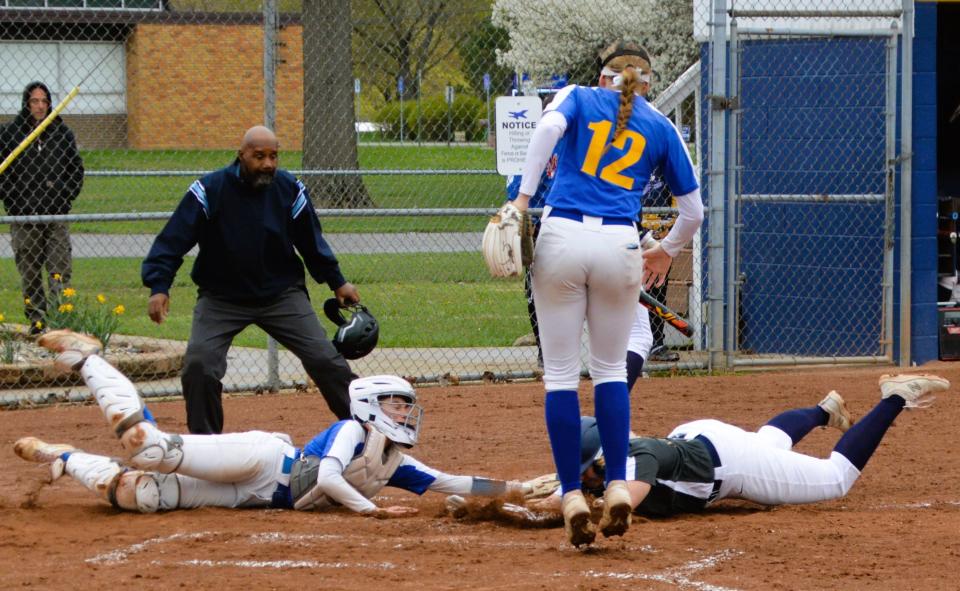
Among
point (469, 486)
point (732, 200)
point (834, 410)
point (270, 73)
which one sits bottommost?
point (469, 486)

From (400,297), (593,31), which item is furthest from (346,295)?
(593,31)

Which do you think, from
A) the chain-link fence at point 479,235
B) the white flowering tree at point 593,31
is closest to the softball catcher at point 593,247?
the chain-link fence at point 479,235

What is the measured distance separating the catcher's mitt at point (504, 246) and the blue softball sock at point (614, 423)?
64cm

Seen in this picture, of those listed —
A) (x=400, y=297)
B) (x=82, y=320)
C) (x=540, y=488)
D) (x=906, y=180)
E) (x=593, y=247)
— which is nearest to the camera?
(x=593, y=247)

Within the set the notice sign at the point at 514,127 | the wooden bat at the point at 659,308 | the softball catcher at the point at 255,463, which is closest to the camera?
the softball catcher at the point at 255,463

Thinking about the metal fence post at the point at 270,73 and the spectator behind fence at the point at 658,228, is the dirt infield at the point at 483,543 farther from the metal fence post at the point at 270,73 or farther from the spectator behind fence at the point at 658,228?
the spectator behind fence at the point at 658,228

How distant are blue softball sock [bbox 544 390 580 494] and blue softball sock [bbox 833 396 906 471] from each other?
1.48 m

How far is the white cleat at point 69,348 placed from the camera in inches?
222

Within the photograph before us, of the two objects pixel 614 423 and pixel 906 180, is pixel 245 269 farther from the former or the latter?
pixel 906 180

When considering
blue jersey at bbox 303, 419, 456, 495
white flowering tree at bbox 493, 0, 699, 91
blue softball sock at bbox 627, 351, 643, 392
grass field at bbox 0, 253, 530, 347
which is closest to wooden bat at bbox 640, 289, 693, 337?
blue softball sock at bbox 627, 351, 643, 392

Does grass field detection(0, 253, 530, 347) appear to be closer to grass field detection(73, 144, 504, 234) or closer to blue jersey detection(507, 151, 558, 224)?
grass field detection(73, 144, 504, 234)

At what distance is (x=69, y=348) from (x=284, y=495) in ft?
3.75

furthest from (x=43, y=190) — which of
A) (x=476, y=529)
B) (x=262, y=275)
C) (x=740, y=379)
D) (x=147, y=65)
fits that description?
(x=147, y=65)

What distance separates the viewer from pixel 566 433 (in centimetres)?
514
